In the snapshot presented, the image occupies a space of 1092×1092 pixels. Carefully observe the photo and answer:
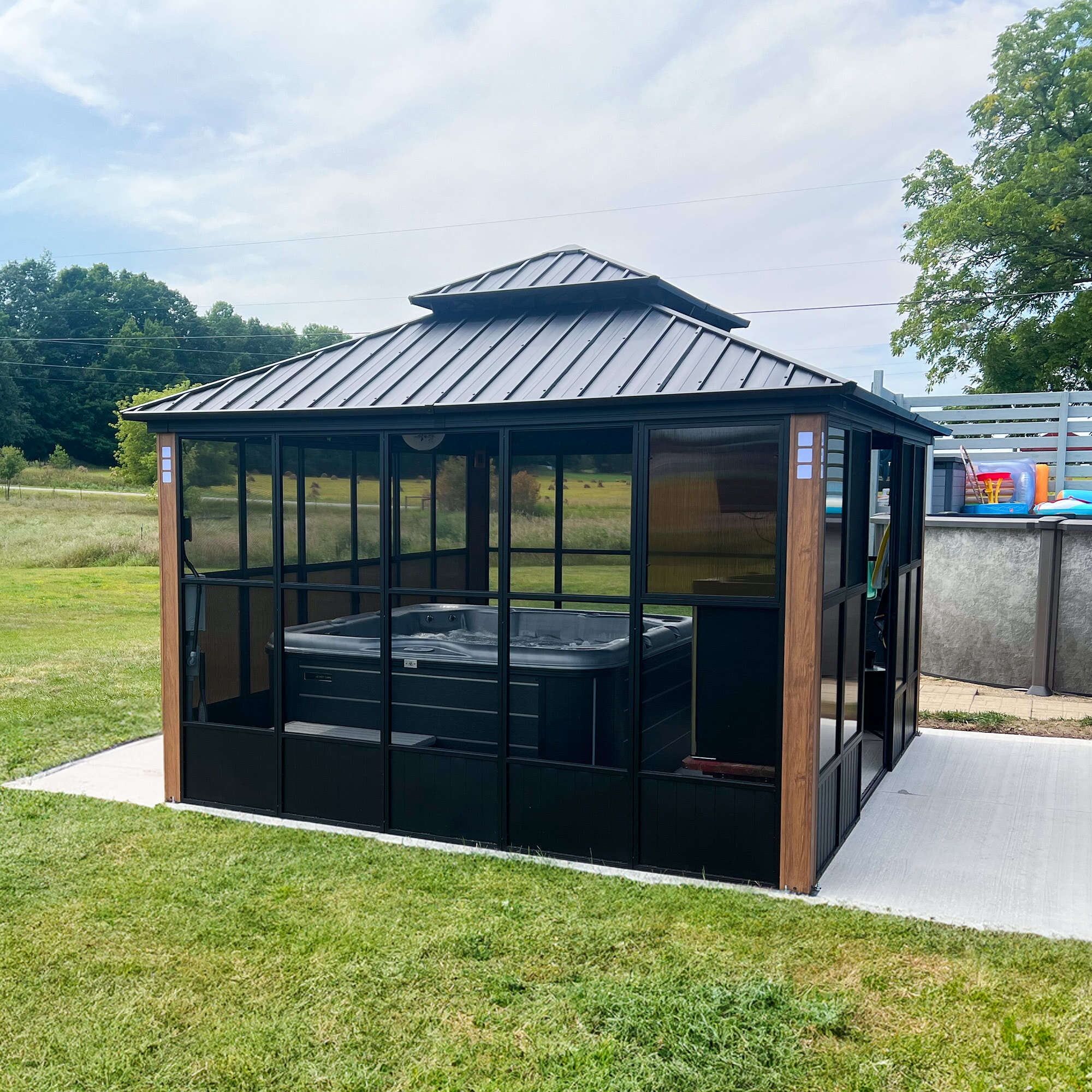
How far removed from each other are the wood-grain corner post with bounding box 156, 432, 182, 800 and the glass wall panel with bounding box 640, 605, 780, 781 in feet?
8.47

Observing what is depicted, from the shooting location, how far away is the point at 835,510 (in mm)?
4582

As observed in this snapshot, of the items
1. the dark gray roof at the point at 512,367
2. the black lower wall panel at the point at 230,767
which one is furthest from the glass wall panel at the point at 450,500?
the black lower wall panel at the point at 230,767

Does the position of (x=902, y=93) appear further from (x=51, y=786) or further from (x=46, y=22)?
(x=51, y=786)

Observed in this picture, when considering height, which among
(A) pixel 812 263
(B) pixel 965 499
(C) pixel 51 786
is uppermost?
(A) pixel 812 263

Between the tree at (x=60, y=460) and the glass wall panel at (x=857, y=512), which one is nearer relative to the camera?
the glass wall panel at (x=857, y=512)

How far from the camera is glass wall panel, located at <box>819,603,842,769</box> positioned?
447 centimetres

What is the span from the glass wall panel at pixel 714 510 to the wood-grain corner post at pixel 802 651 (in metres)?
0.10

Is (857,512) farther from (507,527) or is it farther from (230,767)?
(230,767)

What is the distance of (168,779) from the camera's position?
18.0ft

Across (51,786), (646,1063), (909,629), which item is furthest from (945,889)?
(51,786)

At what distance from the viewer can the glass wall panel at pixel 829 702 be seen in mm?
4473

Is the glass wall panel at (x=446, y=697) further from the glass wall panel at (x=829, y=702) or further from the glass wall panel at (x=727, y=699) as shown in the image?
the glass wall panel at (x=829, y=702)

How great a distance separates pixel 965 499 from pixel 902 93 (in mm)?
8639

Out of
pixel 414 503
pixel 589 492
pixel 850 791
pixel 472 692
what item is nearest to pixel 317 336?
pixel 414 503
